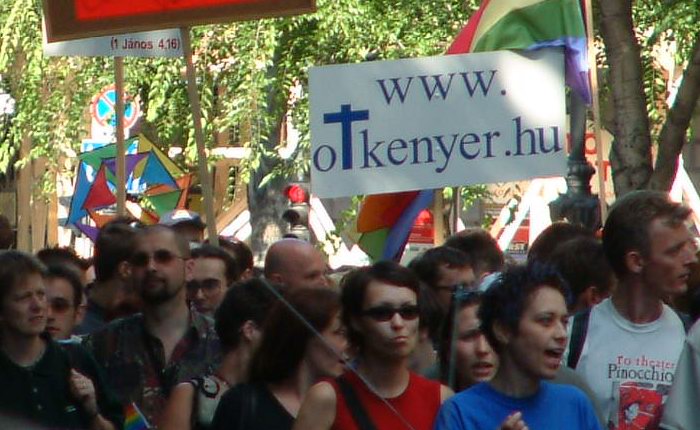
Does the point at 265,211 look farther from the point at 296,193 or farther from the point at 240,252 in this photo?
the point at 240,252

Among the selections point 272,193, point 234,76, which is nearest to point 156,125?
point 234,76

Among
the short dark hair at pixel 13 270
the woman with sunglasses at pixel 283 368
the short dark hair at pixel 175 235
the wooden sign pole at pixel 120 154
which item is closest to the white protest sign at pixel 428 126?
the short dark hair at pixel 175 235

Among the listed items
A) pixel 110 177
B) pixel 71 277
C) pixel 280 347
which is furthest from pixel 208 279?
pixel 110 177

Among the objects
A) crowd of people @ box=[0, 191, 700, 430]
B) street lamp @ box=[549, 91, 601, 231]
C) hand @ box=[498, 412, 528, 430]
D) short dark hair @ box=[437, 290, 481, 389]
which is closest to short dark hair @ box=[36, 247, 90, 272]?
crowd of people @ box=[0, 191, 700, 430]

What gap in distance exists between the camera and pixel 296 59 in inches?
860

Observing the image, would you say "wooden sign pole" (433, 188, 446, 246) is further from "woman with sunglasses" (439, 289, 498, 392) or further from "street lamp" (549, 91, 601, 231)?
"woman with sunglasses" (439, 289, 498, 392)

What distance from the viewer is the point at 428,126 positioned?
859cm

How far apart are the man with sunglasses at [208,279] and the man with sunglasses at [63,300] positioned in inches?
29.2

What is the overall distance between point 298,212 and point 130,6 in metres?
8.10

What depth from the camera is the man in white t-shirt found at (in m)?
6.07

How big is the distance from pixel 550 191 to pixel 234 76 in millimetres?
4981

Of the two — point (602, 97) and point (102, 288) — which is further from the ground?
point (602, 97)

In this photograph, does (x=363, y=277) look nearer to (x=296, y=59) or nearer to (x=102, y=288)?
(x=102, y=288)

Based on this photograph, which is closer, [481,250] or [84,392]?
[84,392]
